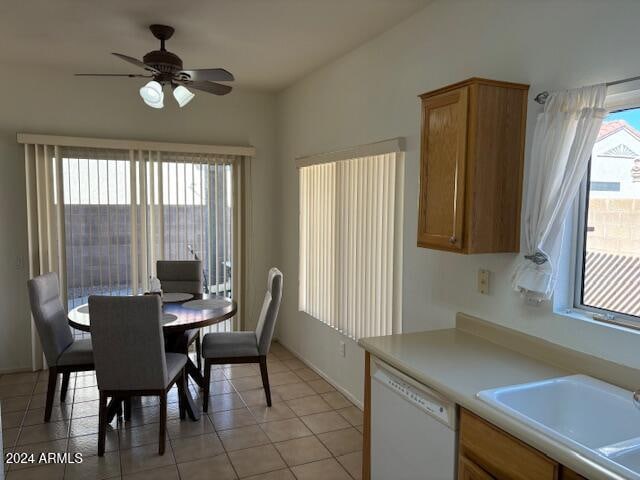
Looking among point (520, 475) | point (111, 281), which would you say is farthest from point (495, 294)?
point (111, 281)

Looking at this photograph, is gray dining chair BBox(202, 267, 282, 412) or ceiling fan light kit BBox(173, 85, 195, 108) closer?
ceiling fan light kit BBox(173, 85, 195, 108)

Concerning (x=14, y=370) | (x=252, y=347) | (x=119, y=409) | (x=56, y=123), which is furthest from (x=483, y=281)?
(x=14, y=370)

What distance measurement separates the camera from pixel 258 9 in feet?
9.11

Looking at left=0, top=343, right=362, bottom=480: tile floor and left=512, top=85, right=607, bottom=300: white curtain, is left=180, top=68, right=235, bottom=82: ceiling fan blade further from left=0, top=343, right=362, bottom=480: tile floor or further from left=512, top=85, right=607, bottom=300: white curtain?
left=0, top=343, right=362, bottom=480: tile floor

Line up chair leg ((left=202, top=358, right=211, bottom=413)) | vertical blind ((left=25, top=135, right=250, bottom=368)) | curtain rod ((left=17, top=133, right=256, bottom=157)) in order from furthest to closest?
vertical blind ((left=25, top=135, right=250, bottom=368)), curtain rod ((left=17, top=133, right=256, bottom=157)), chair leg ((left=202, top=358, right=211, bottom=413))

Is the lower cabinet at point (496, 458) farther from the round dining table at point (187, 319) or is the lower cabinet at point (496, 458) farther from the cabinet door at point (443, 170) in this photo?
the round dining table at point (187, 319)

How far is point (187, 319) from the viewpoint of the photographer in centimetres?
313

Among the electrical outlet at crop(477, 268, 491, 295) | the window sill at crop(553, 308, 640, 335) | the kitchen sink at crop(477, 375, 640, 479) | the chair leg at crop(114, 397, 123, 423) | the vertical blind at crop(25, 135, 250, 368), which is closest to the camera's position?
the kitchen sink at crop(477, 375, 640, 479)

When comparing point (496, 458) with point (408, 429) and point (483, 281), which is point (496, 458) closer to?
point (408, 429)

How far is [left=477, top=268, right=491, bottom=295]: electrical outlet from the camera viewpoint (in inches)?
90.1

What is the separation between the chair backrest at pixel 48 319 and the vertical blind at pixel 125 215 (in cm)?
93

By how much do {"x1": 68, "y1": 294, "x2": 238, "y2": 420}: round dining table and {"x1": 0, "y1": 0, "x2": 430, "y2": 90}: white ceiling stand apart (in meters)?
1.89

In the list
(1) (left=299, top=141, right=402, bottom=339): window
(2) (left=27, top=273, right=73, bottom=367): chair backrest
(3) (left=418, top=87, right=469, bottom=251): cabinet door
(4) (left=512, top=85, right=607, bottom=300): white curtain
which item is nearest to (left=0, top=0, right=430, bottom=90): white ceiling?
(1) (left=299, top=141, right=402, bottom=339): window

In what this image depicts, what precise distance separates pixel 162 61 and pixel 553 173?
223 centimetres
